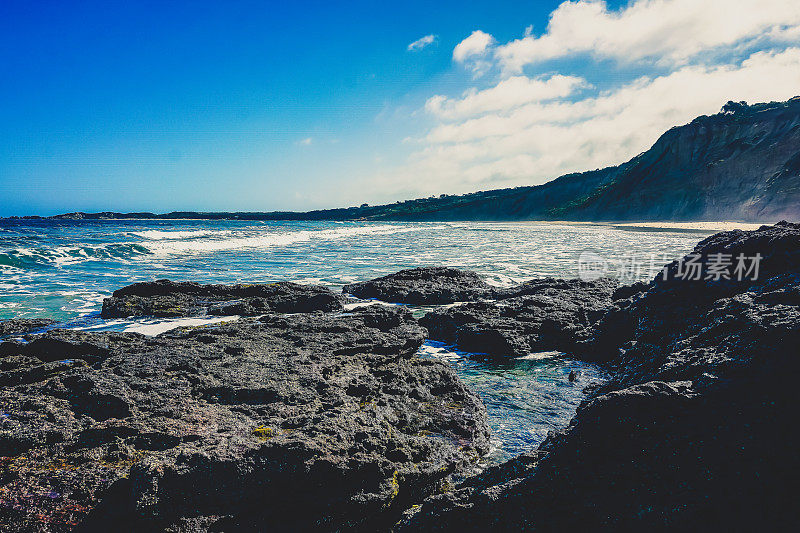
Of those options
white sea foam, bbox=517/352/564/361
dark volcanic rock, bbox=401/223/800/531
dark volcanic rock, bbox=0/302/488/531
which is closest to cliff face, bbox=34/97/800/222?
white sea foam, bbox=517/352/564/361

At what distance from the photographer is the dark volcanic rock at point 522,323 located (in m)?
6.51

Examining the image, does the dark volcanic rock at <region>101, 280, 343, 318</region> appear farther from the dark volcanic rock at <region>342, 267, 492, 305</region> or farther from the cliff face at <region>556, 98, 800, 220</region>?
the cliff face at <region>556, 98, 800, 220</region>

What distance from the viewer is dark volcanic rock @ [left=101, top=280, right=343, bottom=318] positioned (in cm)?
845

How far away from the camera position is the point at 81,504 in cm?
247

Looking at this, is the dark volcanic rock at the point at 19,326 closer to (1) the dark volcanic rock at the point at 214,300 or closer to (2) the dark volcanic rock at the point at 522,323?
(1) the dark volcanic rock at the point at 214,300

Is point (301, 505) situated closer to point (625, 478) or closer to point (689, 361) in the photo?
point (625, 478)

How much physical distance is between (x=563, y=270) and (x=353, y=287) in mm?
7467

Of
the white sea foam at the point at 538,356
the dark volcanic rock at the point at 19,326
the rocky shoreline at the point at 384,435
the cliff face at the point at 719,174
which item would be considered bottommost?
the white sea foam at the point at 538,356

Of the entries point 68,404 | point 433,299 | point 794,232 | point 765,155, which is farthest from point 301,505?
point 765,155

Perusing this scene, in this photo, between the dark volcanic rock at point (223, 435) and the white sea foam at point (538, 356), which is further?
the white sea foam at point (538, 356)

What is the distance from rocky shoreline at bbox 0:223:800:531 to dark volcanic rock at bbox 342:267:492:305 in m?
4.97

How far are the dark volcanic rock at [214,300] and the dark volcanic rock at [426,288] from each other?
132 centimetres

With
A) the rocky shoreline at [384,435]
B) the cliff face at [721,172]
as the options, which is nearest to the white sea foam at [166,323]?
the rocky shoreline at [384,435]

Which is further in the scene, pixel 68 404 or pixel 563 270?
pixel 563 270
